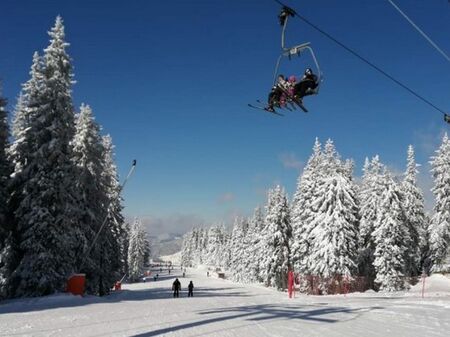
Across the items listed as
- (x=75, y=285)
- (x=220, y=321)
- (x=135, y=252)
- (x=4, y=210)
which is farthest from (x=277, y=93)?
(x=135, y=252)

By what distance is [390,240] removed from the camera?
45.4 m

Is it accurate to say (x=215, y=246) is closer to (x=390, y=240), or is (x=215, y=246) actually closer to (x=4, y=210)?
(x=390, y=240)

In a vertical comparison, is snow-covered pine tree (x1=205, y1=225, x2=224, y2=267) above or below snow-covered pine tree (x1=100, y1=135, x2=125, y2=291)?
above

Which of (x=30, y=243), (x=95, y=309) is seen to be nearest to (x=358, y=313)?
(x=95, y=309)

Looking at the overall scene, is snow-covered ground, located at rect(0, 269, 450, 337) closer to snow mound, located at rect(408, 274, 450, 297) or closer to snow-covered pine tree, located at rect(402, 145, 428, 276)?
snow mound, located at rect(408, 274, 450, 297)

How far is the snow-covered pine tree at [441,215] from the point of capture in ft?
173

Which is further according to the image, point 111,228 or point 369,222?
point 369,222

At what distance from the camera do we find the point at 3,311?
58.4 feet

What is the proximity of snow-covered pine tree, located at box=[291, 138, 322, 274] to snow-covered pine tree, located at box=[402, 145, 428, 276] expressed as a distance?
11439 mm

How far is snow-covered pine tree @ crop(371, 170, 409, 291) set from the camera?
44.7 meters

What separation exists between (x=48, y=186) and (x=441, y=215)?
143 ft

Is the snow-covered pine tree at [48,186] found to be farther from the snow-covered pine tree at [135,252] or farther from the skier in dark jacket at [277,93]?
the snow-covered pine tree at [135,252]

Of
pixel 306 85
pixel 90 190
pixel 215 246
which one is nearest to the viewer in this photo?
pixel 306 85

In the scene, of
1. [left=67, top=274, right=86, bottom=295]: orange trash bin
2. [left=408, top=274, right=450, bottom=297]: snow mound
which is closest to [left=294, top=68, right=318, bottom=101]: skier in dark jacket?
[left=67, top=274, right=86, bottom=295]: orange trash bin
